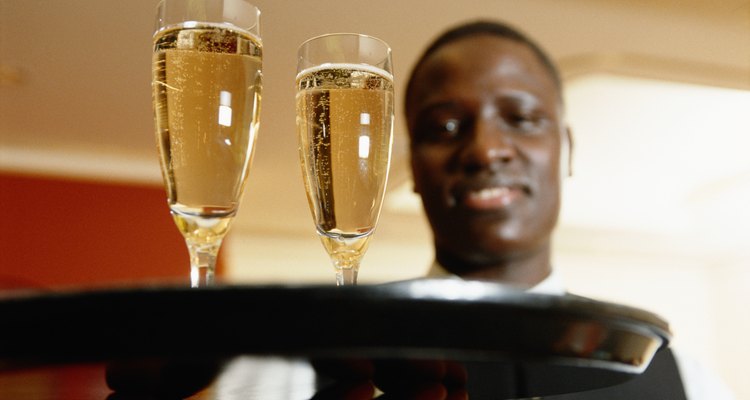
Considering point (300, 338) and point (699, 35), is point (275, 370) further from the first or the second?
point (699, 35)

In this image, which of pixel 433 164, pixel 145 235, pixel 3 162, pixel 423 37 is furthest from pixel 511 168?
pixel 3 162

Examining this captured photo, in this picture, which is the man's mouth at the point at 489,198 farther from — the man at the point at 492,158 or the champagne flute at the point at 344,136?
the champagne flute at the point at 344,136

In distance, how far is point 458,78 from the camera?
1.25 meters

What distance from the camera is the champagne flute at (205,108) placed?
451 mm

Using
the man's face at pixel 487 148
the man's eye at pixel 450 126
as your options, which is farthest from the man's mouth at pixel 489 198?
the man's eye at pixel 450 126

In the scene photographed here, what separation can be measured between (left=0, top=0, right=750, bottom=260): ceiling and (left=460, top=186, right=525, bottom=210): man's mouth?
1.54m

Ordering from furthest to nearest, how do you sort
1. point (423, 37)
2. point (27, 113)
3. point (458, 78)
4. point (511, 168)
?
point (27, 113) → point (423, 37) → point (458, 78) → point (511, 168)

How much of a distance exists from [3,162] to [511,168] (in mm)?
3678

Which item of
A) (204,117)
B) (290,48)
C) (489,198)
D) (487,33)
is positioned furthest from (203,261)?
(290,48)

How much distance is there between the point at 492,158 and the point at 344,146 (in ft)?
2.09

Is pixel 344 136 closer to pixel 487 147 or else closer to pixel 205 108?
pixel 205 108

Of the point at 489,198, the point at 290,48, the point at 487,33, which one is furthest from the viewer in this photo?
the point at 290,48

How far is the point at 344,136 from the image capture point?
1.59ft

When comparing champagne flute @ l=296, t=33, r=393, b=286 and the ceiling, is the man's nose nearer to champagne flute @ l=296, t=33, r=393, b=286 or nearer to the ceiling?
champagne flute @ l=296, t=33, r=393, b=286
